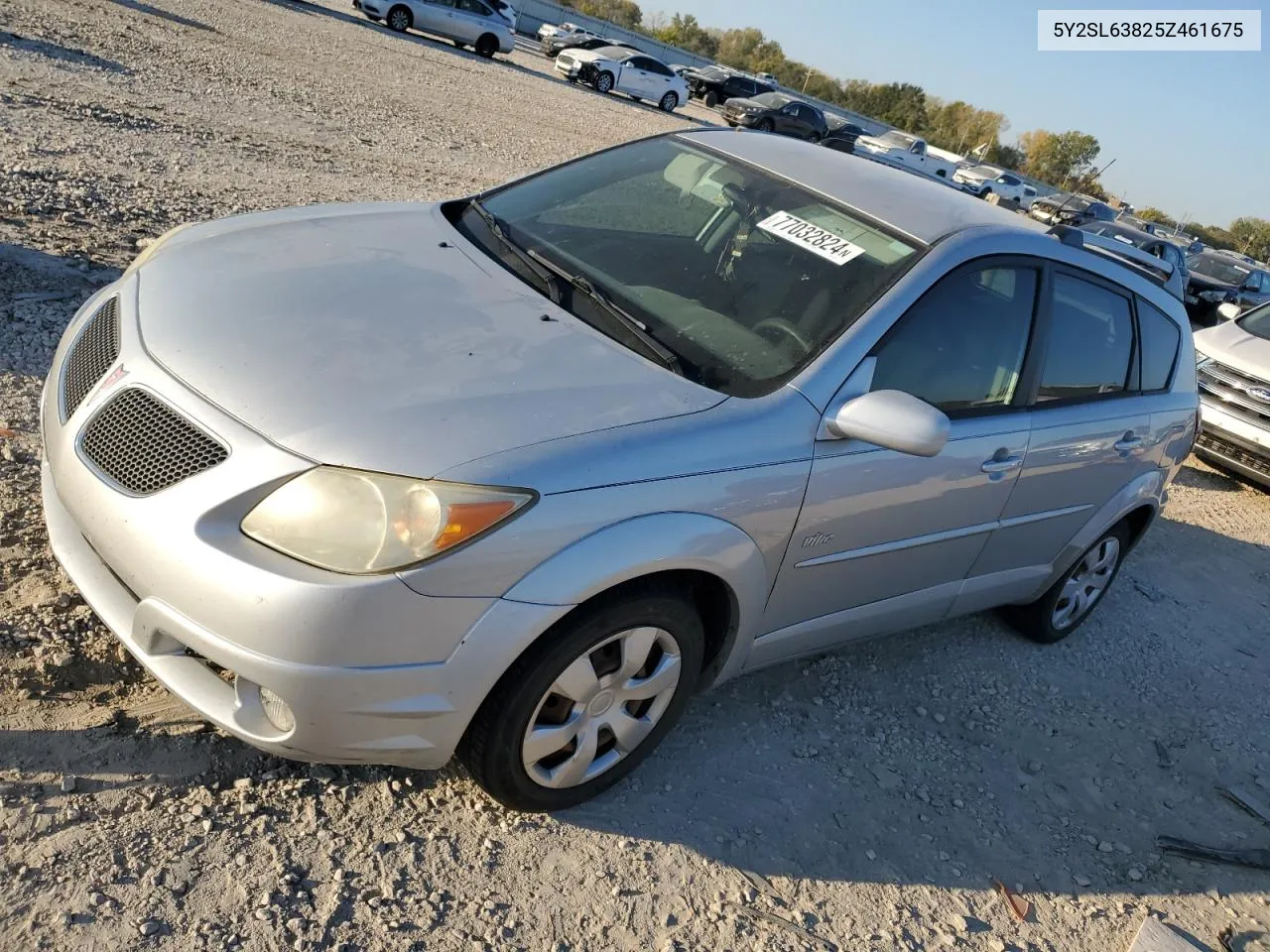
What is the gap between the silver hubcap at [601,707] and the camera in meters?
2.57

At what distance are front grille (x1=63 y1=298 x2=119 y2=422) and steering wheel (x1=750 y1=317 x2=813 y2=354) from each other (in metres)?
1.82

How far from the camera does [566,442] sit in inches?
93.1

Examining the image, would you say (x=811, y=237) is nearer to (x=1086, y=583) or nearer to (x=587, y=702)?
(x=587, y=702)

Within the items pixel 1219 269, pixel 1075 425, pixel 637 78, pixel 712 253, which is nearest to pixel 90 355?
pixel 712 253

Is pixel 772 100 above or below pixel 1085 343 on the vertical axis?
above

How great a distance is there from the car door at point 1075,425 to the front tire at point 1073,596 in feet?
1.18

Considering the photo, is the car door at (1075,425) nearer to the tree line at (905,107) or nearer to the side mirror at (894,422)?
the side mirror at (894,422)

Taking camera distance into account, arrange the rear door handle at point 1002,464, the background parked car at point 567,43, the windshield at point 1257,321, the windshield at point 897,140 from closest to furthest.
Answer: the rear door handle at point 1002,464 < the windshield at point 1257,321 < the background parked car at point 567,43 < the windshield at point 897,140

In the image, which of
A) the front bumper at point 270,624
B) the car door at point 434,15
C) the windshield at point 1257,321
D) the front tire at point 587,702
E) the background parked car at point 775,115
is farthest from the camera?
the background parked car at point 775,115

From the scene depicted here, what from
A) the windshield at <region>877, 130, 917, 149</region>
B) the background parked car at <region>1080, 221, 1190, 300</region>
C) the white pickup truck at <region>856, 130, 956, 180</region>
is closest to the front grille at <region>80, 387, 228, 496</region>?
the background parked car at <region>1080, 221, 1190, 300</region>

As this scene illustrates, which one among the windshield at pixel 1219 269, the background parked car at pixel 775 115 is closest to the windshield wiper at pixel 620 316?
the windshield at pixel 1219 269

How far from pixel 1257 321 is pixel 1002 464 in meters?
7.47

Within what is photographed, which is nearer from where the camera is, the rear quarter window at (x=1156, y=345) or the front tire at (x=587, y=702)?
the front tire at (x=587, y=702)

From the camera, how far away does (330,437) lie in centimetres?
226
